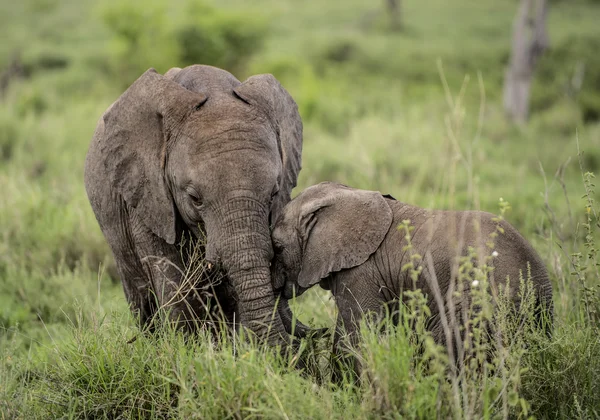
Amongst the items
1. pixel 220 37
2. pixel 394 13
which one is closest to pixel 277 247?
pixel 220 37

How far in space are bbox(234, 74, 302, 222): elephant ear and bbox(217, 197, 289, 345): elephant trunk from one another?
459 mm

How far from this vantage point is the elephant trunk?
4789 mm

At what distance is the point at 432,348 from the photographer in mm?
3783

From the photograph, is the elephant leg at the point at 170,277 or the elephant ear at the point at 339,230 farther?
the elephant leg at the point at 170,277

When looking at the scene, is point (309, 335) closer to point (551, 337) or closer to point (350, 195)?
point (350, 195)

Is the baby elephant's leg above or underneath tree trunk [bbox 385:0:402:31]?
above

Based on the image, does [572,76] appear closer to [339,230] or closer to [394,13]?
[394,13]

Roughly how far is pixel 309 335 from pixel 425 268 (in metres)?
0.96

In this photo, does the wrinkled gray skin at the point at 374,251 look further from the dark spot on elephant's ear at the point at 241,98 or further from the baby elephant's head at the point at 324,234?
the dark spot on elephant's ear at the point at 241,98

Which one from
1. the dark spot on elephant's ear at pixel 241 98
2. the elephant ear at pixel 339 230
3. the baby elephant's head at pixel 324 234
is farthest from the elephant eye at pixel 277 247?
the dark spot on elephant's ear at pixel 241 98

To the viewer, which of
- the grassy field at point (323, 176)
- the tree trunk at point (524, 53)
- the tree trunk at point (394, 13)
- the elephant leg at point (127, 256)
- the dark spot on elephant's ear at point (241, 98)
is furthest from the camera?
the tree trunk at point (394, 13)

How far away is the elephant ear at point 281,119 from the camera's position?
17.0 feet

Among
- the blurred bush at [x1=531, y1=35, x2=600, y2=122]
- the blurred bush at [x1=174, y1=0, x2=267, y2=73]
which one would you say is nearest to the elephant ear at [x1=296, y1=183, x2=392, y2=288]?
the blurred bush at [x1=531, y1=35, x2=600, y2=122]

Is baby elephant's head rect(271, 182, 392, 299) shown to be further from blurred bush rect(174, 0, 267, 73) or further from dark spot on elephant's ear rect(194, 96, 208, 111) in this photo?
blurred bush rect(174, 0, 267, 73)
